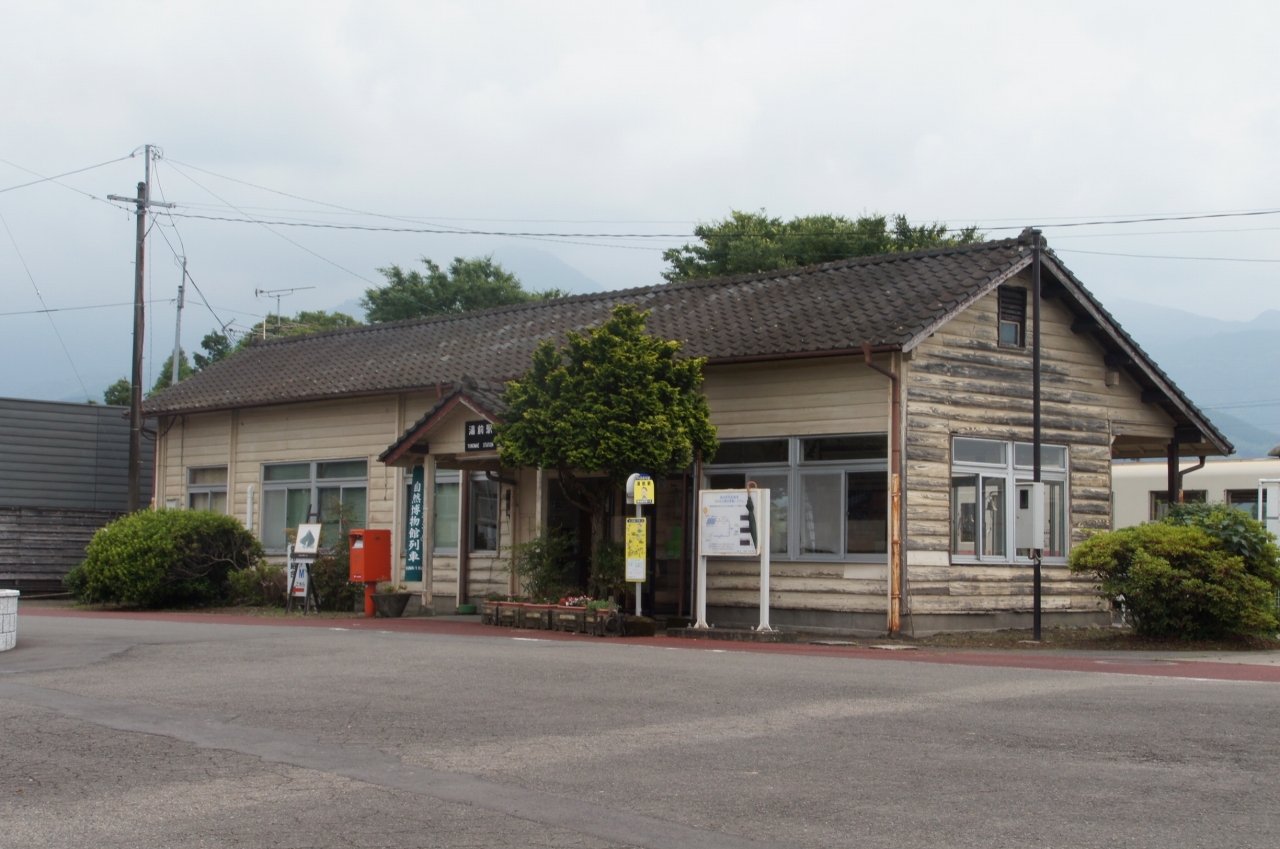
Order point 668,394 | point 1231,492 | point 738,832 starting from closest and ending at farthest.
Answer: point 738,832
point 668,394
point 1231,492

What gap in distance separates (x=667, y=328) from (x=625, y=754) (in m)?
13.8

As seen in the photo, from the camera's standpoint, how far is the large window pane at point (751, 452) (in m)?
19.1

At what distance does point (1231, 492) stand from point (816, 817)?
27.1 meters

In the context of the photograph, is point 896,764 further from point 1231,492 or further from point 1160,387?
point 1231,492

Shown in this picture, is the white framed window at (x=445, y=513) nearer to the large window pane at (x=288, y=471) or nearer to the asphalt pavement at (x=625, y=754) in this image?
→ the large window pane at (x=288, y=471)

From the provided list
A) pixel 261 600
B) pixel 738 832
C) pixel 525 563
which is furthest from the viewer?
pixel 261 600

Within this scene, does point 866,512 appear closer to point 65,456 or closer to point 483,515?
point 483,515

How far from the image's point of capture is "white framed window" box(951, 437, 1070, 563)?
18781 mm

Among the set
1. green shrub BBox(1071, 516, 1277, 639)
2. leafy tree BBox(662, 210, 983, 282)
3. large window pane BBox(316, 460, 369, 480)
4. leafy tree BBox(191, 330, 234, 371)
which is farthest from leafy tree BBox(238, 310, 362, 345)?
green shrub BBox(1071, 516, 1277, 639)

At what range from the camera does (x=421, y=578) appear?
75.2 ft

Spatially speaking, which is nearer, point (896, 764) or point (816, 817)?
point (816, 817)

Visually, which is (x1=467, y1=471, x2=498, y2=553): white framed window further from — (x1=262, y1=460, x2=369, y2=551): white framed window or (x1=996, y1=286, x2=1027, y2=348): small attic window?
(x1=996, y1=286, x2=1027, y2=348): small attic window

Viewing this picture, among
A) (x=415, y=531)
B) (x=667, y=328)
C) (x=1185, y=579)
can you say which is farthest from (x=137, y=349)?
(x=1185, y=579)

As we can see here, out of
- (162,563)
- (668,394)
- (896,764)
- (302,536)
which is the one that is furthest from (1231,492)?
(896,764)
